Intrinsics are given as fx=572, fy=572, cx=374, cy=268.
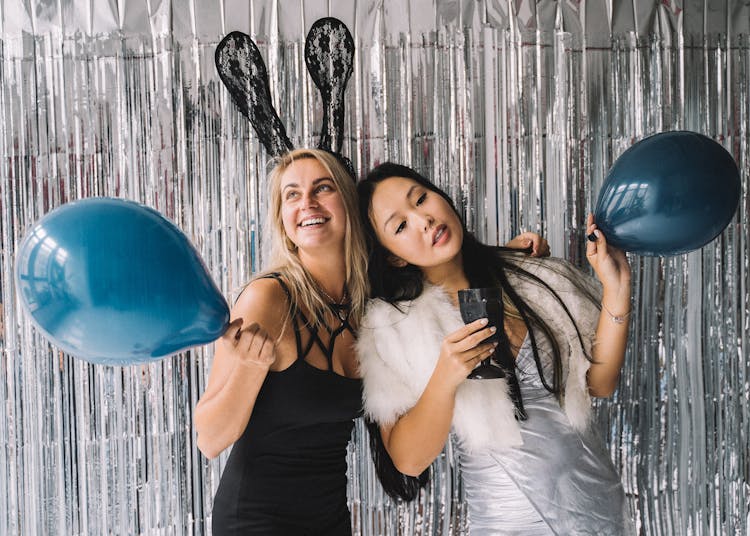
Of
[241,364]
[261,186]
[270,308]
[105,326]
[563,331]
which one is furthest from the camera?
[261,186]

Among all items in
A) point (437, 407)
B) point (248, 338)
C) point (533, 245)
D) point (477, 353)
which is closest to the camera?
point (248, 338)

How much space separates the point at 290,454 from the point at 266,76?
1.11 m

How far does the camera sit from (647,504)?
5.99 ft

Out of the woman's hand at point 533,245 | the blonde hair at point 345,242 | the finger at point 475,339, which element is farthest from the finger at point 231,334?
the woman's hand at point 533,245

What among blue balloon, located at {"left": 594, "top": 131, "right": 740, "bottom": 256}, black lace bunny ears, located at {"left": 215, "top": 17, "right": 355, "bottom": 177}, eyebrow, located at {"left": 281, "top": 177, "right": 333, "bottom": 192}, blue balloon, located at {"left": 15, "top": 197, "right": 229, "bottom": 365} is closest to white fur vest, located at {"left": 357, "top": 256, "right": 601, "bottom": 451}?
blue balloon, located at {"left": 594, "top": 131, "right": 740, "bottom": 256}

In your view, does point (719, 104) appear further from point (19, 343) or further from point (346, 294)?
point (19, 343)

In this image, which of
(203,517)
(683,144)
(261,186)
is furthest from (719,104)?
(203,517)

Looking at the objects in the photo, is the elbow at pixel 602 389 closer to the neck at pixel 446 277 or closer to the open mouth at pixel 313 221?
the neck at pixel 446 277

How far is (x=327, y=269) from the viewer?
4.63 ft

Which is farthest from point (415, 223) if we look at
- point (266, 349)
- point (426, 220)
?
point (266, 349)

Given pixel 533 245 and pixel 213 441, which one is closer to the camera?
pixel 213 441

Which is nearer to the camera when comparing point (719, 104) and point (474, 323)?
point (474, 323)

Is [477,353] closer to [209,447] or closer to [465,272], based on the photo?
[465,272]

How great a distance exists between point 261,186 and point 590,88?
1.07m
